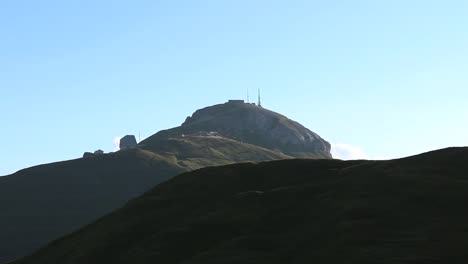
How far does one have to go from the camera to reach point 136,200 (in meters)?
140

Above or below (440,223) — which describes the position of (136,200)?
above

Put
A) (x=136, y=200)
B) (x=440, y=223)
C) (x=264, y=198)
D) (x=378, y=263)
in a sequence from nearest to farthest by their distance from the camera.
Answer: (x=378, y=263) → (x=440, y=223) → (x=264, y=198) → (x=136, y=200)

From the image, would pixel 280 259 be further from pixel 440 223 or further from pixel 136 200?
pixel 136 200

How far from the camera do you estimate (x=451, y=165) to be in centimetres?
10950

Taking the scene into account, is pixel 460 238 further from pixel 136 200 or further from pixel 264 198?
pixel 136 200

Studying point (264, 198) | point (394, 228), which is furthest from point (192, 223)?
point (394, 228)

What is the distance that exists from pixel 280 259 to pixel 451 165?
39.7 metres

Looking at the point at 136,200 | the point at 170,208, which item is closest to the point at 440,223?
the point at 170,208

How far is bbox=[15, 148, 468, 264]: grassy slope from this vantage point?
78438mm

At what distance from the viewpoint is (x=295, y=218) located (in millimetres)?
99562

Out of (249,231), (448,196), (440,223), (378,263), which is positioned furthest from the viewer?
(249,231)

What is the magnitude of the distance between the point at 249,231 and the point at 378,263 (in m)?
31.3

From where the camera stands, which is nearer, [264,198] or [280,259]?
[280,259]

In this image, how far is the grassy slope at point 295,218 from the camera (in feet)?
257
